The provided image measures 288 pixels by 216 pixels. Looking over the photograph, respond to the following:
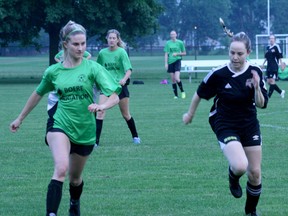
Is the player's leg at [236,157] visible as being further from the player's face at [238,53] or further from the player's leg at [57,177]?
the player's leg at [57,177]

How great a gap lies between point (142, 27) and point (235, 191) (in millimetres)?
35677

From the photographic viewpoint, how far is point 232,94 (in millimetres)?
8055

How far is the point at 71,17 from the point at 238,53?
1344 inches

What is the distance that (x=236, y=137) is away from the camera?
805 centimetres

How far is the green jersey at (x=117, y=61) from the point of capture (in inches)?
551

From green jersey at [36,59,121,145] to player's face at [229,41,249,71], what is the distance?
109cm

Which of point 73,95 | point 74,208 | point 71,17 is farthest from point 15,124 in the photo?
point 71,17

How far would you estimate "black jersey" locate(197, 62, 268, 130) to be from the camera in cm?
803

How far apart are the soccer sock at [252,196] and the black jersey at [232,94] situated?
611mm

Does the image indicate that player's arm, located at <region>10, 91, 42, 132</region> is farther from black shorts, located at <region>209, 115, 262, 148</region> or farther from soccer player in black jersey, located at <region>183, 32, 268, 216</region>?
black shorts, located at <region>209, 115, 262, 148</region>

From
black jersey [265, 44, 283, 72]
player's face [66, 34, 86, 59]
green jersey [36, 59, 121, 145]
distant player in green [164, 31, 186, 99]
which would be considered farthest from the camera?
black jersey [265, 44, 283, 72]

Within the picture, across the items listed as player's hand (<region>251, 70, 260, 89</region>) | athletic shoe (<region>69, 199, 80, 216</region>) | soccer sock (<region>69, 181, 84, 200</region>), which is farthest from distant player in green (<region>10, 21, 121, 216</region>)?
player's hand (<region>251, 70, 260, 89</region>)

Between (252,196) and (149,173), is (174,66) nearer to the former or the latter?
(149,173)

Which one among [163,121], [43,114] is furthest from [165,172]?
[43,114]
